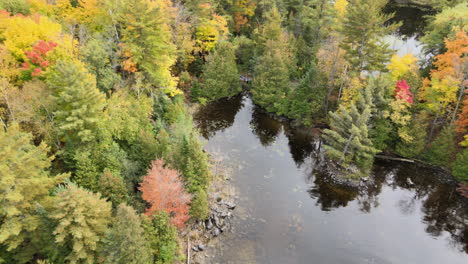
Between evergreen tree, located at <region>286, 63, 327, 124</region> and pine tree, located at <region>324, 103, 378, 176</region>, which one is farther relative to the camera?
evergreen tree, located at <region>286, 63, 327, 124</region>

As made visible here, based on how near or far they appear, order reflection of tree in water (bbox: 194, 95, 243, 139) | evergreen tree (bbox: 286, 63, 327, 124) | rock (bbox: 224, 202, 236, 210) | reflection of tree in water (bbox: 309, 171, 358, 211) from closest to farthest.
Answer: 1. rock (bbox: 224, 202, 236, 210)
2. reflection of tree in water (bbox: 309, 171, 358, 211)
3. evergreen tree (bbox: 286, 63, 327, 124)
4. reflection of tree in water (bbox: 194, 95, 243, 139)

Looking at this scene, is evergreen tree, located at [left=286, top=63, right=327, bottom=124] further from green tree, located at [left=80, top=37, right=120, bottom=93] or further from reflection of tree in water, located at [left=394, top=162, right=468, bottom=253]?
green tree, located at [left=80, top=37, right=120, bottom=93]

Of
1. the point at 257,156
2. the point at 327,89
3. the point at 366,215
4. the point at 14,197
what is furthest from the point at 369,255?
the point at 14,197

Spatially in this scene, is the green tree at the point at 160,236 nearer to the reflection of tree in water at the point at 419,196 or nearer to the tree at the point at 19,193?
the tree at the point at 19,193

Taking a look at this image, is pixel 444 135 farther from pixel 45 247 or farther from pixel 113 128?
pixel 45 247

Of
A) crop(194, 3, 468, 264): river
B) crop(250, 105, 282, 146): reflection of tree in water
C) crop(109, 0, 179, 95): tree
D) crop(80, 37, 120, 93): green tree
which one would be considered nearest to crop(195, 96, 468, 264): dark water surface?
crop(194, 3, 468, 264): river

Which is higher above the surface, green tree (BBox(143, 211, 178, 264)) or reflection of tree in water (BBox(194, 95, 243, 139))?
green tree (BBox(143, 211, 178, 264))

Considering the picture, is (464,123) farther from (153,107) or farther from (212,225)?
(153,107)
